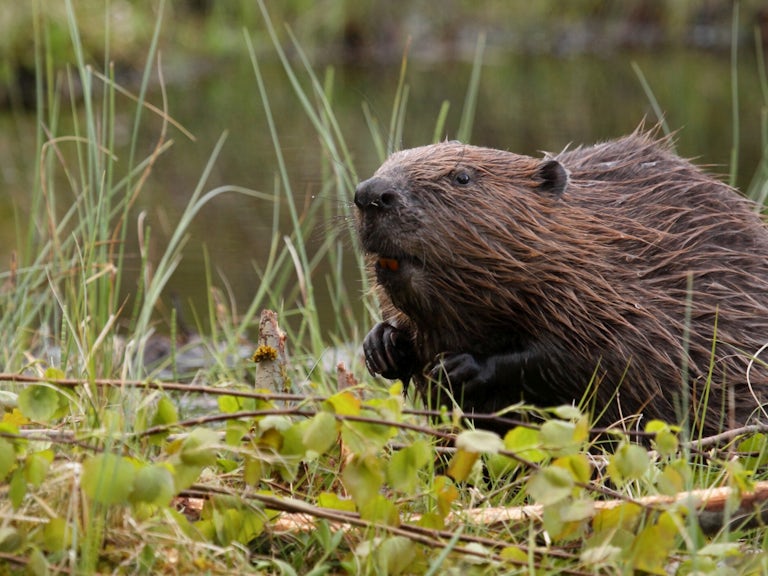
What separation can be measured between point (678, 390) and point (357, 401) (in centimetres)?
120

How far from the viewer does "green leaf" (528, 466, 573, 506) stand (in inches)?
63.8

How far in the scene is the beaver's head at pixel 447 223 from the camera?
2.44 m

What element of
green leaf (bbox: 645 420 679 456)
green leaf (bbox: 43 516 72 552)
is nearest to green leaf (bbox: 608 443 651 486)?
green leaf (bbox: 645 420 679 456)

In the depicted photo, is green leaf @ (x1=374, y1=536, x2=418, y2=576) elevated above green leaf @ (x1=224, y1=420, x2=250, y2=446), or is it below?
below

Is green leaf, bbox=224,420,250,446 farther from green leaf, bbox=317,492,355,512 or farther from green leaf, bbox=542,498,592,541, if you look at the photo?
green leaf, bbox=542,498,592,541

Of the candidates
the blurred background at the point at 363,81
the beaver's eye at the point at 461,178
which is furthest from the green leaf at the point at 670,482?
the blurred background at the point at 363,81

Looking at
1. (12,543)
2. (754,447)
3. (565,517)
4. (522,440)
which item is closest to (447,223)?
(754,447)

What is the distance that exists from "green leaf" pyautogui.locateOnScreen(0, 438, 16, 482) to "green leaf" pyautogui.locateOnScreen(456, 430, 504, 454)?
0.61 meters

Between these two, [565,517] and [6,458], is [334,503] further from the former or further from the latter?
[6,458]

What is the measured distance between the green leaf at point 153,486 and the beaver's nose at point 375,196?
947 mm

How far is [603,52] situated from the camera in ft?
59.2

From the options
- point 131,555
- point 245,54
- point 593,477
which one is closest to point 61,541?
point 131,555

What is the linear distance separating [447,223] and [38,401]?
100cm

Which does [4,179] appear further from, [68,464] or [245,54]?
[245,54]
